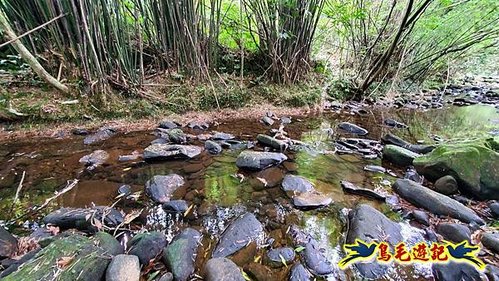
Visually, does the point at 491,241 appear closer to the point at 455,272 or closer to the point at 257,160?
the point at 455,272

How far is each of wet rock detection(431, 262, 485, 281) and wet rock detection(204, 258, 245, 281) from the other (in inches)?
41.3

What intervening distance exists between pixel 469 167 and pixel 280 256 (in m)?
1.87

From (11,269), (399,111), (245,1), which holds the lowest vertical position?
(399,111)

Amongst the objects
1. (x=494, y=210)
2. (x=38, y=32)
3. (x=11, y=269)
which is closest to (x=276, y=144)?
(x=494, y=210)

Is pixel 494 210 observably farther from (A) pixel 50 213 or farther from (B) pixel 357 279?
(A) pixel 50 213

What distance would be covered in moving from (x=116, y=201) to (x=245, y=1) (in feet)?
12.7

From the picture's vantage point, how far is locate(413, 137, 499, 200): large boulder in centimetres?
222

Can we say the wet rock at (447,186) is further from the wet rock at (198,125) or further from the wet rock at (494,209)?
the wet rock at (198,125)

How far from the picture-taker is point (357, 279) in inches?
58.0

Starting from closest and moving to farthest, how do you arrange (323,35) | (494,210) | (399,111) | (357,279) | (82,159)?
(357,279)
(494,210)
(82,159)
(399,111)
(323,35)

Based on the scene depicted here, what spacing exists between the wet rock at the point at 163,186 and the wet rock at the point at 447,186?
7.26ft

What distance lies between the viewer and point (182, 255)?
152 centimetres

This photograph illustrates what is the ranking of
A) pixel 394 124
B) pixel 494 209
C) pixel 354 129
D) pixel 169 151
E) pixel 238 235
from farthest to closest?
pixel 394 124 < pixel 354 129 < pixel 169 151 < pixel 494 209 < pixel 238 235

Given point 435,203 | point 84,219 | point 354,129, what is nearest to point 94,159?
point 84,219
